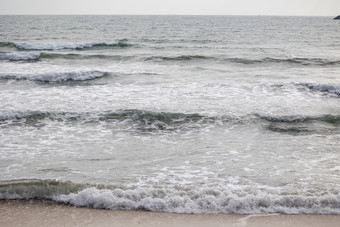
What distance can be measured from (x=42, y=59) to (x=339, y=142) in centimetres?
2058

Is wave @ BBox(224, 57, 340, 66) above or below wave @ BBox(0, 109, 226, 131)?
above

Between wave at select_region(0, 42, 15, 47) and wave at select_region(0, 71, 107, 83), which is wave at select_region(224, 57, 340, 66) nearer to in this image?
wave at select_region(0, 71, 107, 83)

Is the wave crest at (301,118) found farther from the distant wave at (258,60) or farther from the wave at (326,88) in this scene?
the distant wave at (258,60)

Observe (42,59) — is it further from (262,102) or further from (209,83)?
(262,102)

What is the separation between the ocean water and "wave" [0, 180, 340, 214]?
0.02 meters

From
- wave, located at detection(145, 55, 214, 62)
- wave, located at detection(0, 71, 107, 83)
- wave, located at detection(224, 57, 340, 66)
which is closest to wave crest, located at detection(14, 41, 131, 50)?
wave, located at detection(145, 55, 214, 62)

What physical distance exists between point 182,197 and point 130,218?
96 cm

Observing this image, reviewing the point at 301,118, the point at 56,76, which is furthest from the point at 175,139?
the point at 56,76

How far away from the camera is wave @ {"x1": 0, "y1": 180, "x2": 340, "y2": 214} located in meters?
5.79

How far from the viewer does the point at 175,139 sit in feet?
31.1

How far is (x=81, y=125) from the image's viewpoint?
34.6 feet

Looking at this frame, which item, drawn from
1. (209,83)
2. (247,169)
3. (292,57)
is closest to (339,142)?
(247,169)

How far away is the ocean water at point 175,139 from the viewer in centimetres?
611

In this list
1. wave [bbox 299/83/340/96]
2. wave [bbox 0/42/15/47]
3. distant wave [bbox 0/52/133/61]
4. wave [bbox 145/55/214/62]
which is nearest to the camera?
wave [bbox 299/83/340/96]
